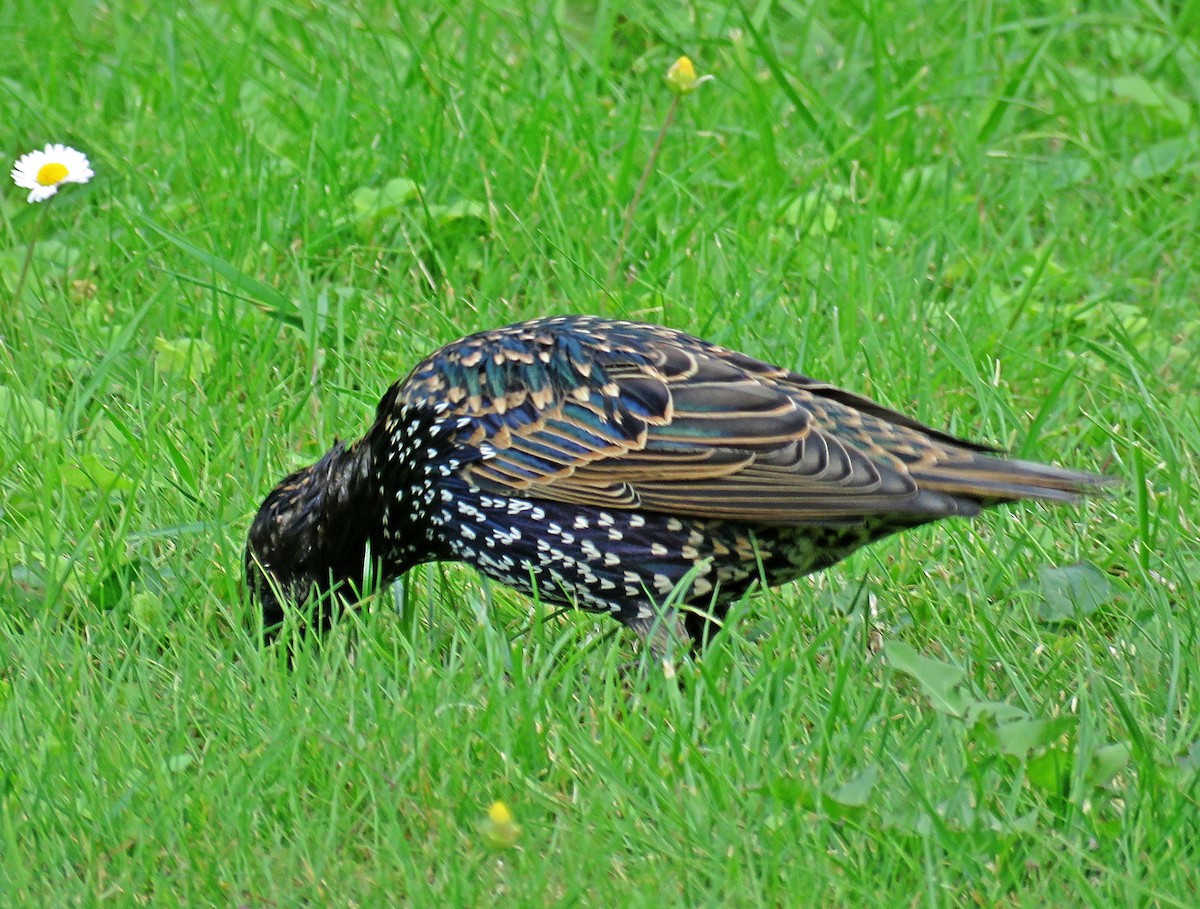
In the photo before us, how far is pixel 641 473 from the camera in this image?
427cm

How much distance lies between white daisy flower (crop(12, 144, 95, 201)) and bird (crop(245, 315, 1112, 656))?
1644 millimetres

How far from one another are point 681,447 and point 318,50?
3.29 metres

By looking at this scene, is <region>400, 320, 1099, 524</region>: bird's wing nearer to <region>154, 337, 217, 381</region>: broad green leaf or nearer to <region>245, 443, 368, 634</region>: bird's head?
<region>245, 443, 368, 634</region>: bird's head

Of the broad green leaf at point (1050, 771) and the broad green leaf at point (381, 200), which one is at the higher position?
the broad green leaf at point (381, 200)

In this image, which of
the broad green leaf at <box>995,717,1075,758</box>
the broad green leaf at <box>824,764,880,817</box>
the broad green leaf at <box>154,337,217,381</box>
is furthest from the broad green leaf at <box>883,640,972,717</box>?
the broad green leaf at <box>154,337,217,381</box>

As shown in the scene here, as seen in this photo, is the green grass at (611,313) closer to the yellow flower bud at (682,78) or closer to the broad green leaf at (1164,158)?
the broad green leaf at (1164,158)

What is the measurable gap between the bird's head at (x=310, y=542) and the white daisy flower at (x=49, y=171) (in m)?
1.50

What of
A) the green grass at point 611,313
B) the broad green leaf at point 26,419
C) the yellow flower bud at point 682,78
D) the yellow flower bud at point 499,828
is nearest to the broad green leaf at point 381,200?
the green grass at point 611,313

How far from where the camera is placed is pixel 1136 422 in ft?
18.2

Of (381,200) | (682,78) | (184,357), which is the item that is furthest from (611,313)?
(184,357)

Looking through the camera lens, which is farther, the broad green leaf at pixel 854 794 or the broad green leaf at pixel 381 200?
the broad green leaf at pixel 381 200

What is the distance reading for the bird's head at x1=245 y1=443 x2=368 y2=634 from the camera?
4645 millimetres

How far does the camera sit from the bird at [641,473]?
4168 millimetres

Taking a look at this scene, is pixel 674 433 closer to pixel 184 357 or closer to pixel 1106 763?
pixel 1106 763
